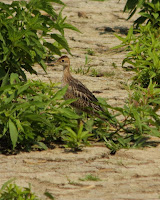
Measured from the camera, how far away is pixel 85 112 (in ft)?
26.0

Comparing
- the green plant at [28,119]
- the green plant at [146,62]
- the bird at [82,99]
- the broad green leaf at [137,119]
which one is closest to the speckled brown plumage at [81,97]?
the bird at [82,99]

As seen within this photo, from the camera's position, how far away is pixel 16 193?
17.2 feet

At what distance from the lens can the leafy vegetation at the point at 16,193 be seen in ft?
17.1

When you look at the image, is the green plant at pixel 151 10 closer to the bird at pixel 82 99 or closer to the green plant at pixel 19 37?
the bird at pixel 82 99

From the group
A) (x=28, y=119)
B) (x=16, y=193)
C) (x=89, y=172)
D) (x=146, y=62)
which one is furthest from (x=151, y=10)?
(x=16, y=193)

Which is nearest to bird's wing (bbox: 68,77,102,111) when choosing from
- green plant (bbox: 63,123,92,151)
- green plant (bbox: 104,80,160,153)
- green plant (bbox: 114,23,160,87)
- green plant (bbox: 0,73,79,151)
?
green plant (bbox: 104,80,160,153)

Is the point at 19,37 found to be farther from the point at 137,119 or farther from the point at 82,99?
the point at 137,119

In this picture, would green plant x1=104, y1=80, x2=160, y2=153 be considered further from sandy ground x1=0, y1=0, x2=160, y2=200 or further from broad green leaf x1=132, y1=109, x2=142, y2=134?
sandy ground x1=0, y1=0, x2=160, y2=200

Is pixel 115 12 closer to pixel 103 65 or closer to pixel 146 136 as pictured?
pixel 103 65

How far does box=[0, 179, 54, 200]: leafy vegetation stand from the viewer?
17.1 feet

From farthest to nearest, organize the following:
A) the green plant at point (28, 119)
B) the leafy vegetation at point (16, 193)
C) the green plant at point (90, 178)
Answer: the green plant at point (28, 119)
the green plant at point (90, 178)
the leafy vegetation at point (16, 193)

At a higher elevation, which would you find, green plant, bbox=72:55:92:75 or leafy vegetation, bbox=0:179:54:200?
leafy vegetation, bbox=0:179:54:200

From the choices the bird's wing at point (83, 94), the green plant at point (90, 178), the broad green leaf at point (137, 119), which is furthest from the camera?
the bird's wing at point (83, 94)

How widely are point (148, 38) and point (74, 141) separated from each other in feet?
13.4
